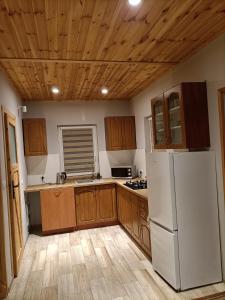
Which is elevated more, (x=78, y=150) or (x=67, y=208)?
(x=78, y=150)

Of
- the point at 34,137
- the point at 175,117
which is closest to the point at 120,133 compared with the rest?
the point at 34,137

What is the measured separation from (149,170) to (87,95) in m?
2.50

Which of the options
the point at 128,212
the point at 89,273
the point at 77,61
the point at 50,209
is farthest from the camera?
the point at 50,209

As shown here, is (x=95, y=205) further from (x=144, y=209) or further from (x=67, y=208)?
(x=144, y=209)

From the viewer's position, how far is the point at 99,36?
2314 millimetres

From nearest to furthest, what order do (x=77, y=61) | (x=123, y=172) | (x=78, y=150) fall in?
(x=77, y=61) < (x=123, y=172) < (x=78, y=150)

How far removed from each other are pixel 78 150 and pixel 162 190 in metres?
3.06

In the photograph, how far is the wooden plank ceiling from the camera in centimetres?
187

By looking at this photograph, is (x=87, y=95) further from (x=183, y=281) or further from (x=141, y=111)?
(x=183, y=281)

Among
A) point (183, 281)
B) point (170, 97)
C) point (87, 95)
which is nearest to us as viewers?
point (183, 281)

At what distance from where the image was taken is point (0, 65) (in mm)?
2910

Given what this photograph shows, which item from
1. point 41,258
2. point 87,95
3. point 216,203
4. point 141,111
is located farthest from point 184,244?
point 87,95

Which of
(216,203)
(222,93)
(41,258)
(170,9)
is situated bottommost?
(41,258)

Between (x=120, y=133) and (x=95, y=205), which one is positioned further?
(x=120, y=133)
